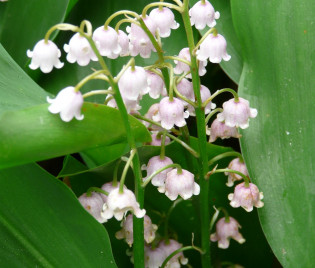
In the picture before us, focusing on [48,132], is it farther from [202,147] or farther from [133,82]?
[202,147]

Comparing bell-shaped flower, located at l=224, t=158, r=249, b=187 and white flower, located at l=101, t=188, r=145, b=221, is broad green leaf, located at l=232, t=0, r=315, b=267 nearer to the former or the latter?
bell-shaped flower, located at l=224, t=158, r=249, b=187

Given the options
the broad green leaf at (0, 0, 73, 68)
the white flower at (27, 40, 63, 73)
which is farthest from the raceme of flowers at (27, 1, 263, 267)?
the broad green leaf at (0, 0, 73, 68)

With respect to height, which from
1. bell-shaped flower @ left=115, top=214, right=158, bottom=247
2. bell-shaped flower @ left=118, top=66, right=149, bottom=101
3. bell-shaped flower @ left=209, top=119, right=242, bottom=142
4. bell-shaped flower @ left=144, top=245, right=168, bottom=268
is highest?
bell-shaped flower @ left=118, top=66, right=149, bottom=101

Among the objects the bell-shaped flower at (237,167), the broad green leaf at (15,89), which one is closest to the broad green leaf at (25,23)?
the broad green leaf at (15,89)

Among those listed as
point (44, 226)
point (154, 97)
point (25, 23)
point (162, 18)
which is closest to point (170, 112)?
point (154, 97)

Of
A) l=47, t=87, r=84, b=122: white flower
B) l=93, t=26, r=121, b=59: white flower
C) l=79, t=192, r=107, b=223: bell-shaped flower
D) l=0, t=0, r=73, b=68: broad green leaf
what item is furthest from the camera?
l=0, t=0, r=73, b=68: broad green leaf
